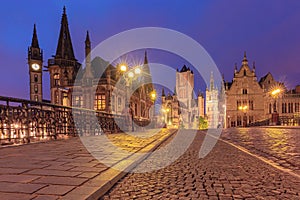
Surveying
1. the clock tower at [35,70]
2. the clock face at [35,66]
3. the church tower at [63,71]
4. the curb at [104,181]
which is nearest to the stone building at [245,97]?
the church tower at [63,71]

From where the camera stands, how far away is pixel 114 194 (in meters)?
3.51

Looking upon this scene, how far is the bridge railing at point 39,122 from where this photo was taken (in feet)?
28.4

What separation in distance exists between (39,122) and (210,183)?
8360 millimetres

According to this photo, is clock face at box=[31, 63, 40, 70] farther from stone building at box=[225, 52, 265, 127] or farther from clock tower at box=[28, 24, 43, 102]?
stone building at box=[225, 52, 265, 127]

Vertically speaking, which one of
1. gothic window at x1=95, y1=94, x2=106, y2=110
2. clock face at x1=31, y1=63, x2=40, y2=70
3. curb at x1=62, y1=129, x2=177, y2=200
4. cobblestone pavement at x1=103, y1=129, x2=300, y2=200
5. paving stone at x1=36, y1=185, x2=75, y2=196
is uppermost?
clock face at x1=31, y1=63, x2=40, y2=70

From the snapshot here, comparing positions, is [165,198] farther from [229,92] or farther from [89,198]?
[229,92]

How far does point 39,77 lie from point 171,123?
2203 inches

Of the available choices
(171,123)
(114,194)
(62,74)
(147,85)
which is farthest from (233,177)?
(171,123)

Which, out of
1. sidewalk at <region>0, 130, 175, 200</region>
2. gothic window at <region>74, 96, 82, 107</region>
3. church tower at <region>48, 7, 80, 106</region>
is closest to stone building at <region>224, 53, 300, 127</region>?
church tower at <region>48, 7, 80, 106</region>

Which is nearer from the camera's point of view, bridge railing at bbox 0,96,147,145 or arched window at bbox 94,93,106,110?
bridge railing at bbox 0,96,147,145

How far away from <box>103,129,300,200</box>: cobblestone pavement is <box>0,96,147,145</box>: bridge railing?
5.99 meters

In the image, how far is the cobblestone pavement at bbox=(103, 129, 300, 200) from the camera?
342cm

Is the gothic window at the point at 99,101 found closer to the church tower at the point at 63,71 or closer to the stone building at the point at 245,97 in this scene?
the church tower at the point at 63,71

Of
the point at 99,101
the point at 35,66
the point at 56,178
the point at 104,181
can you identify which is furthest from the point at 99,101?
the point at 104,181
